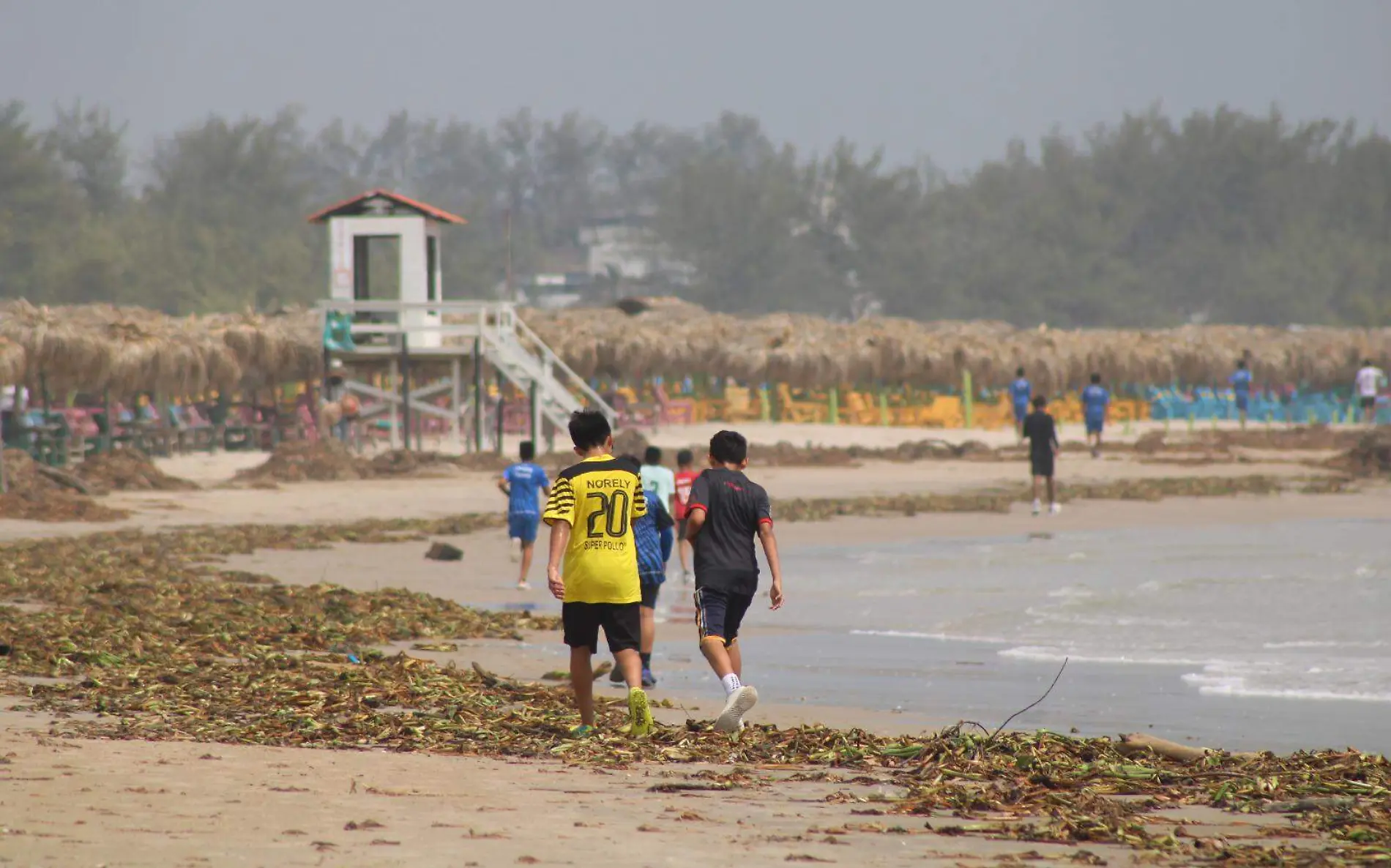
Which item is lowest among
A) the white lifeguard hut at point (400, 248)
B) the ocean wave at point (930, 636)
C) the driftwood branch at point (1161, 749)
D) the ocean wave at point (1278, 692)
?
the ocean wave at point (1278, 692)

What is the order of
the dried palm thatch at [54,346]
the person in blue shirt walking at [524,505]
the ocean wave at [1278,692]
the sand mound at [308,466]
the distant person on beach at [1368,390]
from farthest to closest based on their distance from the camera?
the distant person on beach at [1368,390] → the dried palm thatch at [54,346] → the sand mound at [308,466] → the person in blue shirt walking at [524,505] → the ocean wave at [1278,692]

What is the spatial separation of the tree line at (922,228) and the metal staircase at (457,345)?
53229 millimetres

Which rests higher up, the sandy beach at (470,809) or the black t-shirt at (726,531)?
the black t-shirt at (726,531)

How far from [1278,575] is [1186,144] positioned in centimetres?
10220

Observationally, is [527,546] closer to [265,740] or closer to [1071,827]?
[265,740]

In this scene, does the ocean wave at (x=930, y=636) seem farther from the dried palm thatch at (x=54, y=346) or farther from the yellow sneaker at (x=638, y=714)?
the dried palm thatch at (x=54, y=346)

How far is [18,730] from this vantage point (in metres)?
7.33

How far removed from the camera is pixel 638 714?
7.77 m

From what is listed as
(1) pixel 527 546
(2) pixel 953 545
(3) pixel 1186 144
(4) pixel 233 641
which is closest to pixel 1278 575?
(2) pixel 953 545

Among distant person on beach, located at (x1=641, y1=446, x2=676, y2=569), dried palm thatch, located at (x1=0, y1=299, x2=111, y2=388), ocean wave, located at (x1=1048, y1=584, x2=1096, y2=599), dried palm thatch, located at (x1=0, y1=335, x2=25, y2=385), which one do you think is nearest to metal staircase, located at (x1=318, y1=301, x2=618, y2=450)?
dried palm thatch, located at (x1=0, y1=299, x2=111, y2=388)

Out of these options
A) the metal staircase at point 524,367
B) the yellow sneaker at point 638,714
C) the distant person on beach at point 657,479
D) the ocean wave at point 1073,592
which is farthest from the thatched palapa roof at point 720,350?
the yellow sneaker at point 638,714

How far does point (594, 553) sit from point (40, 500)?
1620cm

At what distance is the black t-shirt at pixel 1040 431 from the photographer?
22984 millimetres

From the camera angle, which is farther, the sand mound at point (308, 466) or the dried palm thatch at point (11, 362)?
the sand mound at point (308, 466)
